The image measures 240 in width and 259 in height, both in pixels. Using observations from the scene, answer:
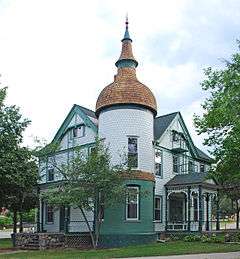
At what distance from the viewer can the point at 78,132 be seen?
34688mm

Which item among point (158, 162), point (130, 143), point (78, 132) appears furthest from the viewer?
point (78, 132)

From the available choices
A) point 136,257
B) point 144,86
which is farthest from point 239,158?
point 144,86

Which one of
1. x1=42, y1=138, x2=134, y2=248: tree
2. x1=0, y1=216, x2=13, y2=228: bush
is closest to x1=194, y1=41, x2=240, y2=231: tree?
x1=42, y1=138, x2=134, y2=248: tree

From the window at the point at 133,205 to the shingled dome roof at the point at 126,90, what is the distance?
17.9ft

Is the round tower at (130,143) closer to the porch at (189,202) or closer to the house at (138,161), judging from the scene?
the house at (138,161)

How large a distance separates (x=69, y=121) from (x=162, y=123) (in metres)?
7.07

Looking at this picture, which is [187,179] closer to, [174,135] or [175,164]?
[175,164]

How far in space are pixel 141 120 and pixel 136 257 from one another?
11.5 metres

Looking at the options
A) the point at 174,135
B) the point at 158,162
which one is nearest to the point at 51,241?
the point at 158,162

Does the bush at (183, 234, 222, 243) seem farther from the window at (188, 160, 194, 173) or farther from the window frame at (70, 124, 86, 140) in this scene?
the window frame at (70, 124, 86, 140)

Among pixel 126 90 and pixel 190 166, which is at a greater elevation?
pixel 126 90

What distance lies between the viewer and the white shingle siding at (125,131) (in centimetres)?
2952

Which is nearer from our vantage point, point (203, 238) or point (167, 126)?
point (203, 238)

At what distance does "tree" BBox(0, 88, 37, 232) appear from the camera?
29.4m
